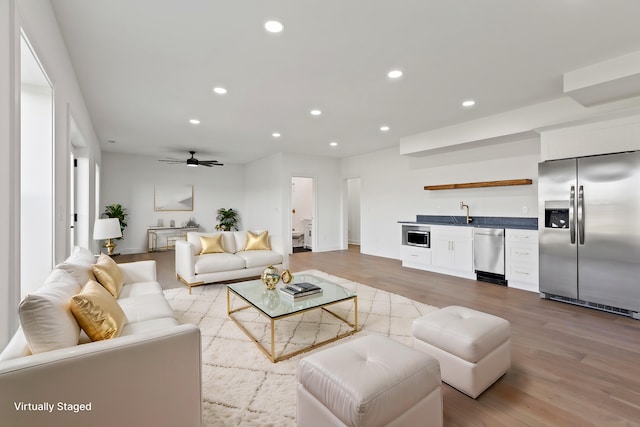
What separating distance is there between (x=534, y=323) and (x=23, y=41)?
4.72m

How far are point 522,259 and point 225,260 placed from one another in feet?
14.3

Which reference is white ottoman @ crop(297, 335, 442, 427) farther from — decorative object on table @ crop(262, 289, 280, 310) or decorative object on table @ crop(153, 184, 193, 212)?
decorative object on table @ crop(153, 184, 193, 212)

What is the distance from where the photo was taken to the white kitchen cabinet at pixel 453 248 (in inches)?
195

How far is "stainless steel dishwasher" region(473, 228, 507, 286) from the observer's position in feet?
14.9

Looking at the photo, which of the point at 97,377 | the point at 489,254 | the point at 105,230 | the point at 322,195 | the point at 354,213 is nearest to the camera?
the point at 97,377

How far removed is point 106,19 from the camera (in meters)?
2.30

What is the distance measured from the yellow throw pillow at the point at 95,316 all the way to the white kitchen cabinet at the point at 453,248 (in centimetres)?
489

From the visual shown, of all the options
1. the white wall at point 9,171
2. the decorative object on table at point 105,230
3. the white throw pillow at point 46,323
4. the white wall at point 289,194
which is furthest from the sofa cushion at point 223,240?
the white throw pillow at point 46,323

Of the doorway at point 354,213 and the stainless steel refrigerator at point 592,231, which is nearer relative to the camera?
the stainless steel refrigerator at point 592,231

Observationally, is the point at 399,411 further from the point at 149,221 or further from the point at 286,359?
the point at 149,221

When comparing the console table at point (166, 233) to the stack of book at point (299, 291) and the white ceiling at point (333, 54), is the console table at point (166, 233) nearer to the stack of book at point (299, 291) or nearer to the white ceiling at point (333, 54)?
the white ceiling at point (333, 54)

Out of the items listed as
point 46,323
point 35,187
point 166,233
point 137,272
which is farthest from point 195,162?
point 46,323

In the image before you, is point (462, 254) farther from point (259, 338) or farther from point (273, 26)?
point (273, 26)

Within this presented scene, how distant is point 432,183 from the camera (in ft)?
19.9
